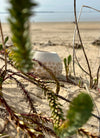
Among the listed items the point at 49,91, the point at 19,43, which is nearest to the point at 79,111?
the point at 19,43

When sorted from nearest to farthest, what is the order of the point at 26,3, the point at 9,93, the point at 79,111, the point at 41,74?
the point at 26,3
the point at 79,111
the point at 9,93
the point at 41,74

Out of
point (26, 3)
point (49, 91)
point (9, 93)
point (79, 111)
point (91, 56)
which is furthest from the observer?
point (91, 56)

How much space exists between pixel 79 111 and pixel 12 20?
6.7 inches

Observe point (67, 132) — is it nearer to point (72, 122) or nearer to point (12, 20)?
point (72, 122)

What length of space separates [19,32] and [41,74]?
1789 millimetres

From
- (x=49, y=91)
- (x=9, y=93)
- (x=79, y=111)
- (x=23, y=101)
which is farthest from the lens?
(x=9, y=93)

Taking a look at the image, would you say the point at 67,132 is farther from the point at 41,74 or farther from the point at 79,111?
the point at 41,74

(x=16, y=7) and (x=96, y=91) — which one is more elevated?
(x=16, y=7)

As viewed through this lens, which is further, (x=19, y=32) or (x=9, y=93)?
(x=9, y=93)

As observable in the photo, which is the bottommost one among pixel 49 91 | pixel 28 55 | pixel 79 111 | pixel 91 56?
pixel 91 56

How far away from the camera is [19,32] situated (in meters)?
0.18

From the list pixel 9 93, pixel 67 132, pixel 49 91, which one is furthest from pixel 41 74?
pixel 67 132

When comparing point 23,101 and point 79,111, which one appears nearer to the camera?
point 79,111

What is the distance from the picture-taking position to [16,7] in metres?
0.18
